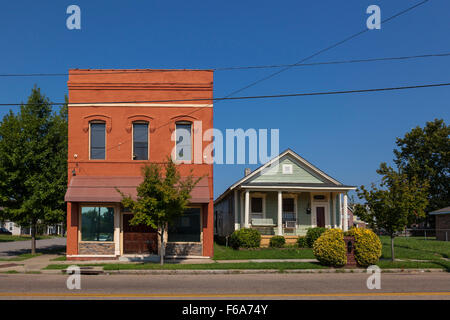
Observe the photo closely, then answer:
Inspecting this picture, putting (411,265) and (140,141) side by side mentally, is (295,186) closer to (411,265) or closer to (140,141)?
(411,265)

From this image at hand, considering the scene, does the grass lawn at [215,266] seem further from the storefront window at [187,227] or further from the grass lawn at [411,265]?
the storefront window at [187,227]

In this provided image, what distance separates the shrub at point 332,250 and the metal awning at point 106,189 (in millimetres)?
5601

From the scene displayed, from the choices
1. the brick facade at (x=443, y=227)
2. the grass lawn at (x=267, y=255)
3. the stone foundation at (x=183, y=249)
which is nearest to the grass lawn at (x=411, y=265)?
the grass lawn at (x=267, y=255)

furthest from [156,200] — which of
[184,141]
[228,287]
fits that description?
[228,287]

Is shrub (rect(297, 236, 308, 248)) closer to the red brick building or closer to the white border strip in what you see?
the red brick building

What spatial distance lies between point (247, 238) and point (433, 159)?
39.6 meters

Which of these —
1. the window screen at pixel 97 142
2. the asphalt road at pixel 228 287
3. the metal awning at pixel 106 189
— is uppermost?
the window screen at pixel 97 142

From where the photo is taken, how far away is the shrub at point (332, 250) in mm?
16609

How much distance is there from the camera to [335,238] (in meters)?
16.9

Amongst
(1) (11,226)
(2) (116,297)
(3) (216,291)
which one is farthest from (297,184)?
(1) (11,226)

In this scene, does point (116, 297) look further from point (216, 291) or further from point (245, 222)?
point (245, 222)

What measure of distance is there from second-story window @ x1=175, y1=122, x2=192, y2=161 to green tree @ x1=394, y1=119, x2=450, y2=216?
39.9m

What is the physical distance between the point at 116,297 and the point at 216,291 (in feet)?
8.67

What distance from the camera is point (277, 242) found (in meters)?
25.0
